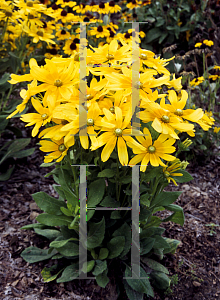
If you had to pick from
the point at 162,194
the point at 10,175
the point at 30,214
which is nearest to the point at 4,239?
the point at 30,214

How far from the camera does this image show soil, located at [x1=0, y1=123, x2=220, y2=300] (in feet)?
5.62

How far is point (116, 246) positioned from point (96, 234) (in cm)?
13

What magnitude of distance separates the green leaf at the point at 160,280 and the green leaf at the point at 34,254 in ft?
2.15

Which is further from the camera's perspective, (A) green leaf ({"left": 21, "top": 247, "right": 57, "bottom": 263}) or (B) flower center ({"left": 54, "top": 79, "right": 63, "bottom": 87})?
(A) green leaf ({"left": 21, "top": 247, "right": 57, "bottom": 263})

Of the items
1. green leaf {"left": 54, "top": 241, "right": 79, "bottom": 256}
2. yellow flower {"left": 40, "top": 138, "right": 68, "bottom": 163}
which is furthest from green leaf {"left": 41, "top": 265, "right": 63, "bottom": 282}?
yellow flower {"left": 40, "top": 138, "right": 68, "bottom": 163}

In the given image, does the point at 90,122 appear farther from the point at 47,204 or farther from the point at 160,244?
the point at 160,244

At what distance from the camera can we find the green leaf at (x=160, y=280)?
1744mm

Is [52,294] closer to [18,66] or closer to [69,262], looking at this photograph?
[69,262]

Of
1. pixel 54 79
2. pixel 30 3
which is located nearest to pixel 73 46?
pixel 30 3

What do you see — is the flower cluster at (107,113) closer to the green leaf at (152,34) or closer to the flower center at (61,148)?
the flower center at (61,148)

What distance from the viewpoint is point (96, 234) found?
154 centimetres

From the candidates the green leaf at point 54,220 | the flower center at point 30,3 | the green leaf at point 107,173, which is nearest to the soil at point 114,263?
the green leaf at point 54,220

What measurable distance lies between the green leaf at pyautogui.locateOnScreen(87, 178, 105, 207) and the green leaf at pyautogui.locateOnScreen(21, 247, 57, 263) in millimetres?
605

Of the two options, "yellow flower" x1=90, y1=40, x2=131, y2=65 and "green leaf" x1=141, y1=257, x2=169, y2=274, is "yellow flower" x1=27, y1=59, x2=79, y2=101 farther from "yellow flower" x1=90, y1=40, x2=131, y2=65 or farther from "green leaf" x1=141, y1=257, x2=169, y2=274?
"green leaf" x1=141, y1=257, x2=169, y2=274
